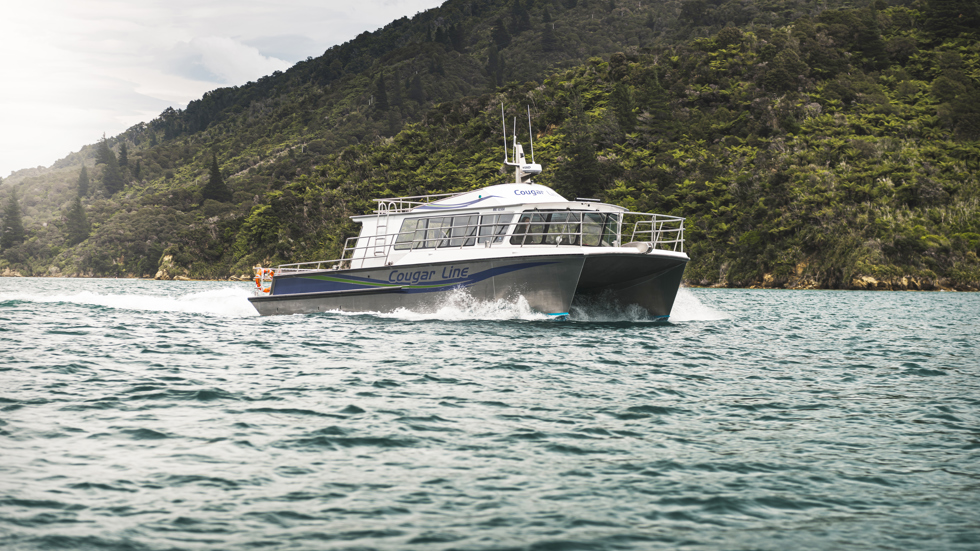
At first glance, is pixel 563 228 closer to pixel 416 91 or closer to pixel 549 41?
pixel 416 91

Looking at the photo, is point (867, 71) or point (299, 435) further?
point (867, 71)

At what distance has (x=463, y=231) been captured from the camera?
18.5m

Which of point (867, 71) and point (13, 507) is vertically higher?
point (867, 71)

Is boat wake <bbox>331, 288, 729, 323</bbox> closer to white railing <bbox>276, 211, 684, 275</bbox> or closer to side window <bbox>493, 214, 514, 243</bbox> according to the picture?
white railing <bbox>276, 211, 684, 275</bbox>

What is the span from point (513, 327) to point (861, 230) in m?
38.8

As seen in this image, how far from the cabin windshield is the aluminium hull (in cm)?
111

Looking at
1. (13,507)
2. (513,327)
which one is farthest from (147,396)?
(513,327)

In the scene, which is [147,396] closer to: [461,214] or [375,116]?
[461,214]

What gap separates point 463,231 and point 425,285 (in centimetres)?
187

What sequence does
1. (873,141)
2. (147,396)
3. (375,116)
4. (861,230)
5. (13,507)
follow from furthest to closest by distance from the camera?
(375,116) < (873,141) < (861,230) < (147,396) < (13,507)

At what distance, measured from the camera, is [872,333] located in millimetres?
16891

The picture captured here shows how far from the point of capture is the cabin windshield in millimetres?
17297

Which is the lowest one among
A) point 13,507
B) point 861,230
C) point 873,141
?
point 13,507

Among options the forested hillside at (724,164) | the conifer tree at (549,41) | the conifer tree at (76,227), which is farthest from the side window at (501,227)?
the conifer tree at (549,41)
